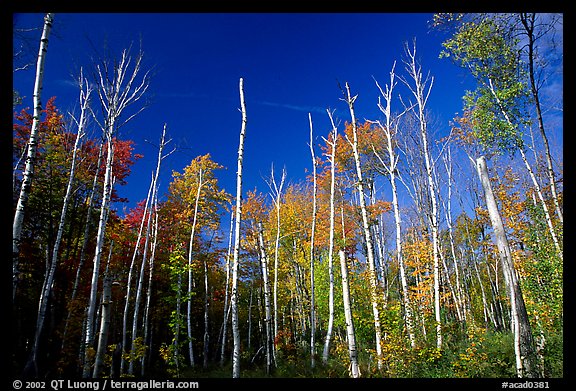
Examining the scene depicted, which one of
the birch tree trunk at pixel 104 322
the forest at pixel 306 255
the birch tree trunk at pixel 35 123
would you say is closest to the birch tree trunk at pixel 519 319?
the forest at pixel 306 255

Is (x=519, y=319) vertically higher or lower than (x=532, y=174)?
lower

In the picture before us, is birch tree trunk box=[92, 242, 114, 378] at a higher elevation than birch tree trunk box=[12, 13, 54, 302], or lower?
lower

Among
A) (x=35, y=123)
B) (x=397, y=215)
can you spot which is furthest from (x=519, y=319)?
(x=35, y=123)

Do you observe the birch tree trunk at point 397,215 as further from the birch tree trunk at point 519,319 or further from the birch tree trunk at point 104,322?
the birch tree trunk at point 104,322

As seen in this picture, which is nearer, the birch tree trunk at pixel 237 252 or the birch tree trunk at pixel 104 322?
the birch tree trunk at pixel 104 322

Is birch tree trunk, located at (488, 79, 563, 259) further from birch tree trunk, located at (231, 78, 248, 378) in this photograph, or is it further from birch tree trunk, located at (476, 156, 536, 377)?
birch tree trunk, located at (231, 78, 248, 378)

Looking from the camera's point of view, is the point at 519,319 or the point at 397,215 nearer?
the point at 519,319

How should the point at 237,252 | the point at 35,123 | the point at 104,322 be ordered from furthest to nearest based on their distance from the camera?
1. the point at 237,252
2. the point at 104,322
3. the point at 35,123

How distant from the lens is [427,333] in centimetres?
842

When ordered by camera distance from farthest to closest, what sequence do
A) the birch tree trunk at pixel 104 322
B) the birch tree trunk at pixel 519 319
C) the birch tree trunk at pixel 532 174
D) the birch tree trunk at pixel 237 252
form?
the birch tree trunk at pixel 532 174 → the birch tree trunk at pixel 237 252 → the birch tree trunk at pixel 104 322 → the birch tree trunk at pixel 519 319

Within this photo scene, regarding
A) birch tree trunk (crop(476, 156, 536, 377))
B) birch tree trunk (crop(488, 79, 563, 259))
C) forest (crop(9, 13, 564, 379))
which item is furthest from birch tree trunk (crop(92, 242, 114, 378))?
birch tree trunk (crop(488, 79, 563, 259))

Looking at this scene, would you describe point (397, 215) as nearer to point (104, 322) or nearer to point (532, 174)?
point (532, 174)

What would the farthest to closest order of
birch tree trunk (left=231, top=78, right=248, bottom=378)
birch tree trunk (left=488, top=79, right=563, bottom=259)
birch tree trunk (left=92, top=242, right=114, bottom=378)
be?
birch tree trunk (left=488, top=79, right=563, bottom=259)
birch tree trunk (left=231, top=78, right=248, bottom=378)
birch tree trunk (left=92, top=242, right=114, bottom=378)

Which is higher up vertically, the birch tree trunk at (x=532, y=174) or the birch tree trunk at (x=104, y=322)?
the birch tree trunk at (x=532, y=174)
